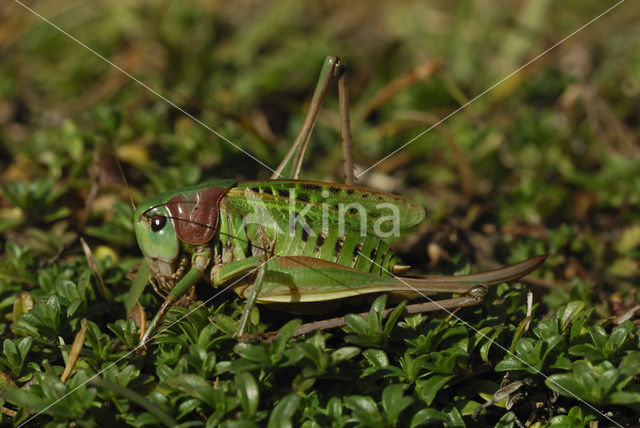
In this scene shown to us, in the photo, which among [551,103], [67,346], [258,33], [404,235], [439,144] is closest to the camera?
[67,346]

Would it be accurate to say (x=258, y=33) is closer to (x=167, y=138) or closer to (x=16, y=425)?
(x=167, y=138)

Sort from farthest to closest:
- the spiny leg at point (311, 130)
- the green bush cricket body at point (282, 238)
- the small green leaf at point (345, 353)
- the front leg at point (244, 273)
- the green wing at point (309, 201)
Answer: the spiny leg at point (311, 130) → the green wing at point (309, 201) → the green bush cricket body at point (282, 238) → the front leg at point (244, 273) → the small green leaf at point (345, 353)

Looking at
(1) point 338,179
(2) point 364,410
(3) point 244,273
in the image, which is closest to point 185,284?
(3) point 244,273

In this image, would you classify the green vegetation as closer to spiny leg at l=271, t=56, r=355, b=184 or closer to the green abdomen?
the green abdomen

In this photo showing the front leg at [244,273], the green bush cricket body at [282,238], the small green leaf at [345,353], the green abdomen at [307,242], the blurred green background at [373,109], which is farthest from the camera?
the blurred green background at [373,109]

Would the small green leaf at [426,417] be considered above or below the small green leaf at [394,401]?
below

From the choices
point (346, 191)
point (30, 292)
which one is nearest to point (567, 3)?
point (346, 191)

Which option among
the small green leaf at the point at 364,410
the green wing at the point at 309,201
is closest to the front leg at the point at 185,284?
the green wing at the point at 309,201

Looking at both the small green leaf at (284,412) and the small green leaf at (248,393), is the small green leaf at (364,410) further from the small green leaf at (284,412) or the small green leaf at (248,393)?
the small green leaf at (248,393)
